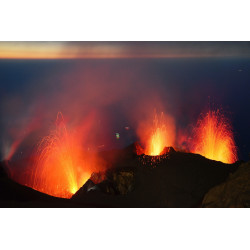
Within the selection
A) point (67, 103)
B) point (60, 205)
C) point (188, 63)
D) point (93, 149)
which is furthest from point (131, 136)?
point (60, 205)

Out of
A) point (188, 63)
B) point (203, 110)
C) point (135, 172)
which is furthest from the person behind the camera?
point (203, 110)

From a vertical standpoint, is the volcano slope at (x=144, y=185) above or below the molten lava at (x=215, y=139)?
below

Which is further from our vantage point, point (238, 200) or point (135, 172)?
point (135, 172)

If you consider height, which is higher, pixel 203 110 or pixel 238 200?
pixel 203 110

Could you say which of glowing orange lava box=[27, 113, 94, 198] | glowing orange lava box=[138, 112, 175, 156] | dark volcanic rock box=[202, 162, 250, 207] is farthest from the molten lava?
glowing orange lava box=[27, 113, 94, 198]

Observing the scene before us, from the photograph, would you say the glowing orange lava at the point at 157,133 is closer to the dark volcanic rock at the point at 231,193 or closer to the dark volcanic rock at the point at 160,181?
the dark volcanic rock at the point at 160,181

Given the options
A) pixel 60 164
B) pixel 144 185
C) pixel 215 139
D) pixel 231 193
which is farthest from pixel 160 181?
pixel 60 164

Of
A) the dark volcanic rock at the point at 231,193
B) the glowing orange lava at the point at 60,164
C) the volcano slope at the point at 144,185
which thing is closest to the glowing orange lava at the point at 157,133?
the volcano slope at the point at 144,185

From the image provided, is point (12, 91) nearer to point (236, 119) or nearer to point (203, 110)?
point (203, 110)
